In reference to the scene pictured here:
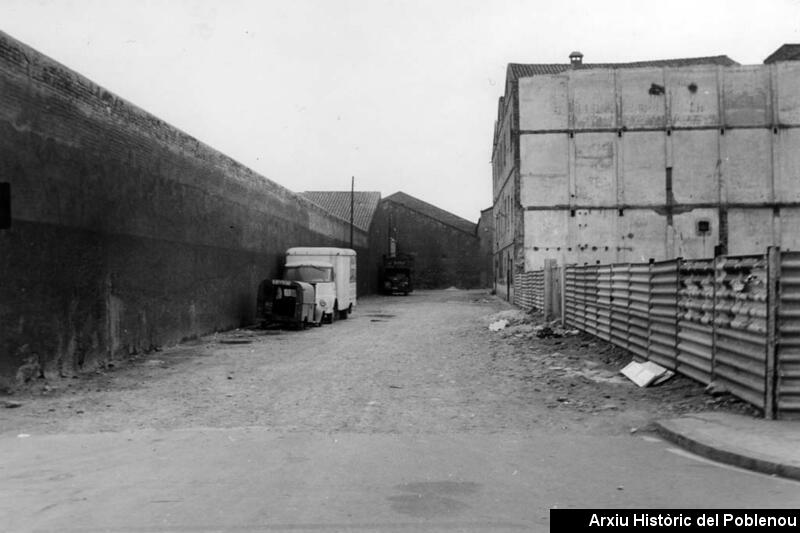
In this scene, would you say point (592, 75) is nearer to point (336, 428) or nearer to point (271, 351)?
point (271, 351)

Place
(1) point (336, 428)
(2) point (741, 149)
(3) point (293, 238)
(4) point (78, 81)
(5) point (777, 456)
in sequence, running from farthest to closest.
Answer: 1. (2) point (741, 149)
2. (3) point (293, 238)
3. (4) point (78, 81)
4. (1) point (336, 428)
5. (5) point (777, 456)

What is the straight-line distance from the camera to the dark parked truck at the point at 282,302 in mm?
20031

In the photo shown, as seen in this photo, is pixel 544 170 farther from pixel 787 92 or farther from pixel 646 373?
pixel 646 373

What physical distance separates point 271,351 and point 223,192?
6.35 meters

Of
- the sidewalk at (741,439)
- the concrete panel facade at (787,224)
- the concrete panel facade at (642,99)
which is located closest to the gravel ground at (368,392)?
the sidewalk at (741,439)

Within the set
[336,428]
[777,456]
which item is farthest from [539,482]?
[336,428]

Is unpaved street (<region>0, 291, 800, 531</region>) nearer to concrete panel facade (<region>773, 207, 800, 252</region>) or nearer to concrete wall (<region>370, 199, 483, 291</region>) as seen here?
concrete panel facade (<region>773, 207, 800, 252</region>)

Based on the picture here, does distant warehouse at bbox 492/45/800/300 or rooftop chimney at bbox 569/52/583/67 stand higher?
rooftop chimney at bbox 569/52/583/67

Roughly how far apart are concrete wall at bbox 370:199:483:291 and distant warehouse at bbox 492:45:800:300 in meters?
35.7

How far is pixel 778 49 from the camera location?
36.4 metres

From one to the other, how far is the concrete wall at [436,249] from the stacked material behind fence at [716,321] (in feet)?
179

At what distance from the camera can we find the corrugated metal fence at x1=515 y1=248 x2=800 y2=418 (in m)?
6.87

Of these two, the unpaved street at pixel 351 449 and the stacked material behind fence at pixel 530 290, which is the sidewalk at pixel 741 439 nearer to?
the unpaved street at pixel 351 449

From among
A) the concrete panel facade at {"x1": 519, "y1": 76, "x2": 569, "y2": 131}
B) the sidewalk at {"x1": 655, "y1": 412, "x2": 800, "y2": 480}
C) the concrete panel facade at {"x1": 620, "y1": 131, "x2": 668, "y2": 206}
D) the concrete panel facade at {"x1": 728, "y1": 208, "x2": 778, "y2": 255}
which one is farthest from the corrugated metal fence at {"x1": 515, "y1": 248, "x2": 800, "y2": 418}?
the concrete panel facade at {"x1": 728, "y1": 208, "x2": 778, "y2": 255}
